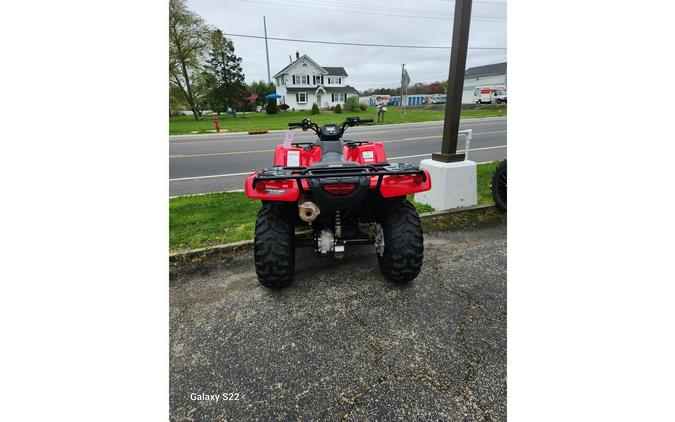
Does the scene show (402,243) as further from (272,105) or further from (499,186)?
(272,105)

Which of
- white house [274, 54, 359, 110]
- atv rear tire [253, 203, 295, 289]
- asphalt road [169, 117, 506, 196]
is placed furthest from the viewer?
white house [274, 54, 359, 110]

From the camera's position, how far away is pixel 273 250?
229 cm

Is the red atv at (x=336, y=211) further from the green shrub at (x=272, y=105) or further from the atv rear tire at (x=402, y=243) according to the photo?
the green shrub at (x=272, y=105)

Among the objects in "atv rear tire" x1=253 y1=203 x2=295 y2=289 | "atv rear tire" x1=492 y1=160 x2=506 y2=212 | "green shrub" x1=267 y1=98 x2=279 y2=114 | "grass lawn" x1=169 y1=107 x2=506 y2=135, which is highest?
"green shrub" x1=267 y1=98 x2=279 y2=114

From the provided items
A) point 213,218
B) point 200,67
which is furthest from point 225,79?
point 213,218

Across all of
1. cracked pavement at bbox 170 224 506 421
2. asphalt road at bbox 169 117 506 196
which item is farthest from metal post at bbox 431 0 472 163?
asphalt road at bbox 169 117 506 196

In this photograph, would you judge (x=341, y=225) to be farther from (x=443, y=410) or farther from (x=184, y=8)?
(x=184, y=8)

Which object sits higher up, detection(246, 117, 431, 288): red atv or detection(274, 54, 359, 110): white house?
detection(274, 54, 359, 110): white house

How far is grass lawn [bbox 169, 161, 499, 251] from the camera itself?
341 cm

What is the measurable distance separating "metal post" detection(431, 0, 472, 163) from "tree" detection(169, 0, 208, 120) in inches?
1123

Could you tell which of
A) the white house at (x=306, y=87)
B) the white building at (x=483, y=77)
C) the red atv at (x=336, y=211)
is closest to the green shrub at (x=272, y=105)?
the white house at (x=306, y=87)

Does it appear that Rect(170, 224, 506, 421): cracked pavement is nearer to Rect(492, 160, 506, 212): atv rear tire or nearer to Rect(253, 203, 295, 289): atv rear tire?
Rect(253, 203, 295, 289): atv rear tire

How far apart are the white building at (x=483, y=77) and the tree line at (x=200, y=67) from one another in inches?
1126

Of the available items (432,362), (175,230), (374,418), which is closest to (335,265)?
(432,362)
